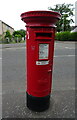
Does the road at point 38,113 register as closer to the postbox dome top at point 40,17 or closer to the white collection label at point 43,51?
the white collection label at point 43,51

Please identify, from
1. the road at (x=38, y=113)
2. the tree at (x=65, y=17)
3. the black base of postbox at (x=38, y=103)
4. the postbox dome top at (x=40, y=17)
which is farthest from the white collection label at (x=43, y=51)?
the tree at (x=65, y=17)

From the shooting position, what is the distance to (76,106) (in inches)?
98.4

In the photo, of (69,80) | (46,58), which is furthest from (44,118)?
(69,80)

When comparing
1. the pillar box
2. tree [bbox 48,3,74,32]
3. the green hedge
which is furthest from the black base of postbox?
tree [bbox 48,3,74,32]

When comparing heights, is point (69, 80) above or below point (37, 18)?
below

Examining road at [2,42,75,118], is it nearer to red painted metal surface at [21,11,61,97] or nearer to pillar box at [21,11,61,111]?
pillar box at [21,11,61,111]

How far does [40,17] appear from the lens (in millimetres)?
1896

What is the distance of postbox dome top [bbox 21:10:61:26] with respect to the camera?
1876 mm

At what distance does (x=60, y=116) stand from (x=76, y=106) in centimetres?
48

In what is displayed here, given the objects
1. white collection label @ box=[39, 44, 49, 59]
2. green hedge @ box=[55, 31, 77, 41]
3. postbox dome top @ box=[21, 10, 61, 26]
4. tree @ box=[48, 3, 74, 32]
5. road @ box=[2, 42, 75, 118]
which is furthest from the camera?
tree @ box=[48, 3, 74, 32]

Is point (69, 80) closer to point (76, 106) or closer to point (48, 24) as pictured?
point (76, 106)

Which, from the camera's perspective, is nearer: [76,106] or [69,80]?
[76,106]

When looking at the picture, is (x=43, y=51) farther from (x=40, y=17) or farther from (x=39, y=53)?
(x=40, y=17)

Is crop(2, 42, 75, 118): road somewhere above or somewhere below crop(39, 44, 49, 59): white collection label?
below
